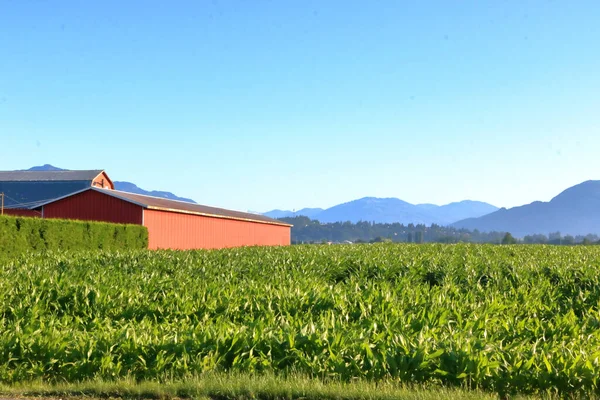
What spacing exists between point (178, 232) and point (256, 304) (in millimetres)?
27111

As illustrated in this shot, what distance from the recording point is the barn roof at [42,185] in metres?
64.2

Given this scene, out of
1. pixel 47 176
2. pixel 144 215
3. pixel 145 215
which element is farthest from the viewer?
pixel 47 176

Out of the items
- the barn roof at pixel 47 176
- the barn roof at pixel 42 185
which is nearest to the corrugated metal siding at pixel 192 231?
the barn roof at pixel 42 185

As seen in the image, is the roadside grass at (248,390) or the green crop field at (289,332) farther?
the green crop field at (289,332)

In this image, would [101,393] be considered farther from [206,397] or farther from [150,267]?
[150,267]

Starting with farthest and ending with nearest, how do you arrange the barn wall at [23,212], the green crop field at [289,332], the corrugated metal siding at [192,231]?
1. the barn wall at [23,212]
2. the corrugated metal siding at [192,231]
3. the green crop field at [289,332]

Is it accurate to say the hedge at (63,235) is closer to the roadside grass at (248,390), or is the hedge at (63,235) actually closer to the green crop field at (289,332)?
the green crop field at (289,332)

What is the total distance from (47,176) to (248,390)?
72181mm

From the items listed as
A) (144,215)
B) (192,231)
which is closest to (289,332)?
(144,215)

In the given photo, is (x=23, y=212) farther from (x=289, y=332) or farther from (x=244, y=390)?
(x=244, y=390)

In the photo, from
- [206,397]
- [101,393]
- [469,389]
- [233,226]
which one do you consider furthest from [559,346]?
[233,226]

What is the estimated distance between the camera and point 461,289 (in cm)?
1327

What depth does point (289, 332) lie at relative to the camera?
295 inches

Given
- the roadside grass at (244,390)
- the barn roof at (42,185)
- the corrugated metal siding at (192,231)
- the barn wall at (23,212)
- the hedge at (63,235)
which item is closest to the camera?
the roadside grass at (244,390)
